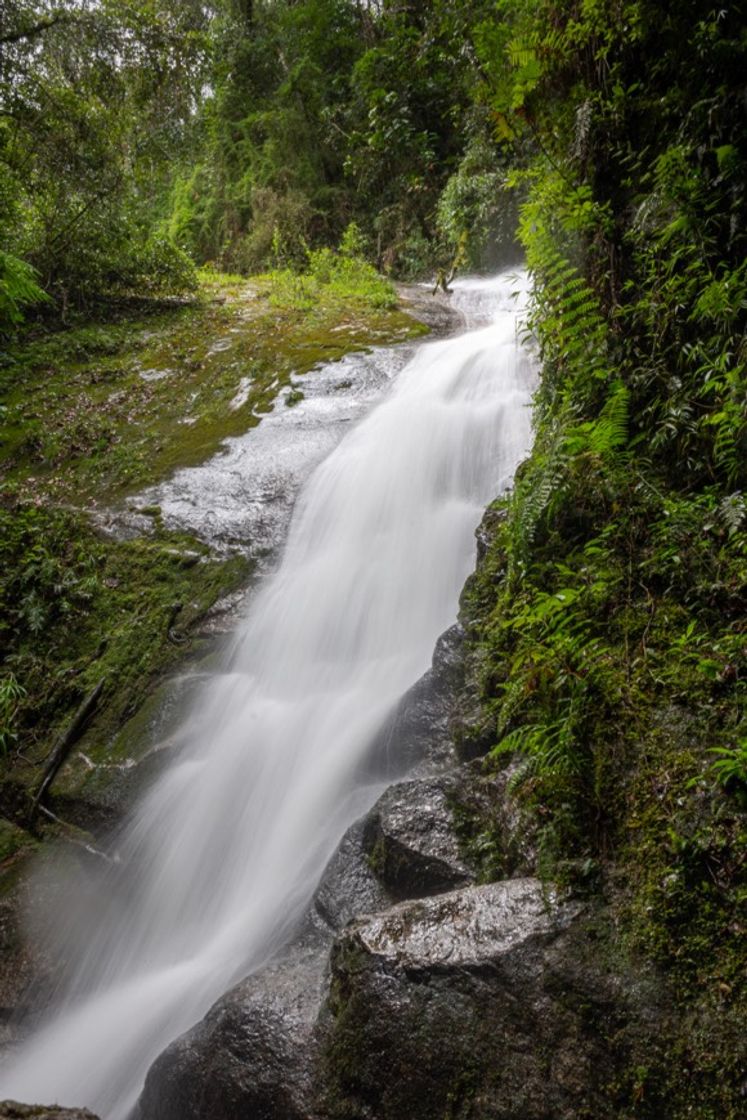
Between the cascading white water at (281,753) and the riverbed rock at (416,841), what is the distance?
25.2 inches

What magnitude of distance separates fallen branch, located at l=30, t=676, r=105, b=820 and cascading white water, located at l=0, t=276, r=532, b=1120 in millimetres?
826

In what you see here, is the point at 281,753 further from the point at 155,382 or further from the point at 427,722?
the point at 155,382

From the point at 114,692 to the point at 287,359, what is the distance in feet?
19.7

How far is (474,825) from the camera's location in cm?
293

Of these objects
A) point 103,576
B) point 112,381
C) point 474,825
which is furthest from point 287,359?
point 474,825

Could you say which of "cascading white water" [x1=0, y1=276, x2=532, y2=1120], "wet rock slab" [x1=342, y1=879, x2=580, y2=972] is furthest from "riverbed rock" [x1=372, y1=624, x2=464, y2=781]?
"wet rock slab" [x1=342, y1=879, x2=580, y2=972]

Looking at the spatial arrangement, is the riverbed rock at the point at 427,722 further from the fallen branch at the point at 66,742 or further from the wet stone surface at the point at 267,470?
the wet stone surface at the point at 267,470

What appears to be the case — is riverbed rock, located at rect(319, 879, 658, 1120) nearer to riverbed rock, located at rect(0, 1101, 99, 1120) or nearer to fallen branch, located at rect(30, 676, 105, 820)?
riverbed rock, located at rect(0, 1101, 99, 1120)

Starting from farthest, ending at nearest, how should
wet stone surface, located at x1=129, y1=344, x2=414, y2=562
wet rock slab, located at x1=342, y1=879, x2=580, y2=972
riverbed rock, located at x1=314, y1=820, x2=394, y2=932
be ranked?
wet stone surface, located at x1=129, y1=344, x2=414, y2=562 → riverbed rock, located at x1=314, y1=820, x2=394, y2=932 → wet rock slab, located at x1=342, y1=879, x2=580, y2=972

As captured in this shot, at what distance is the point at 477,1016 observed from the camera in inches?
82.4

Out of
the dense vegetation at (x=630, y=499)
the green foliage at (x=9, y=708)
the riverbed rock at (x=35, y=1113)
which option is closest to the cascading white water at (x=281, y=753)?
the riverbed rock at (x=35, y=1113)

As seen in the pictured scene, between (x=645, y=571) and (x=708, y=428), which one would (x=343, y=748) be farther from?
(x=708, y=428)

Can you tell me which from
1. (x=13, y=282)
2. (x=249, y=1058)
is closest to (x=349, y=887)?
(x=249, y=1058)

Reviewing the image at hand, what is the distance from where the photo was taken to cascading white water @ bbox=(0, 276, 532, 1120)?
3.49 m
